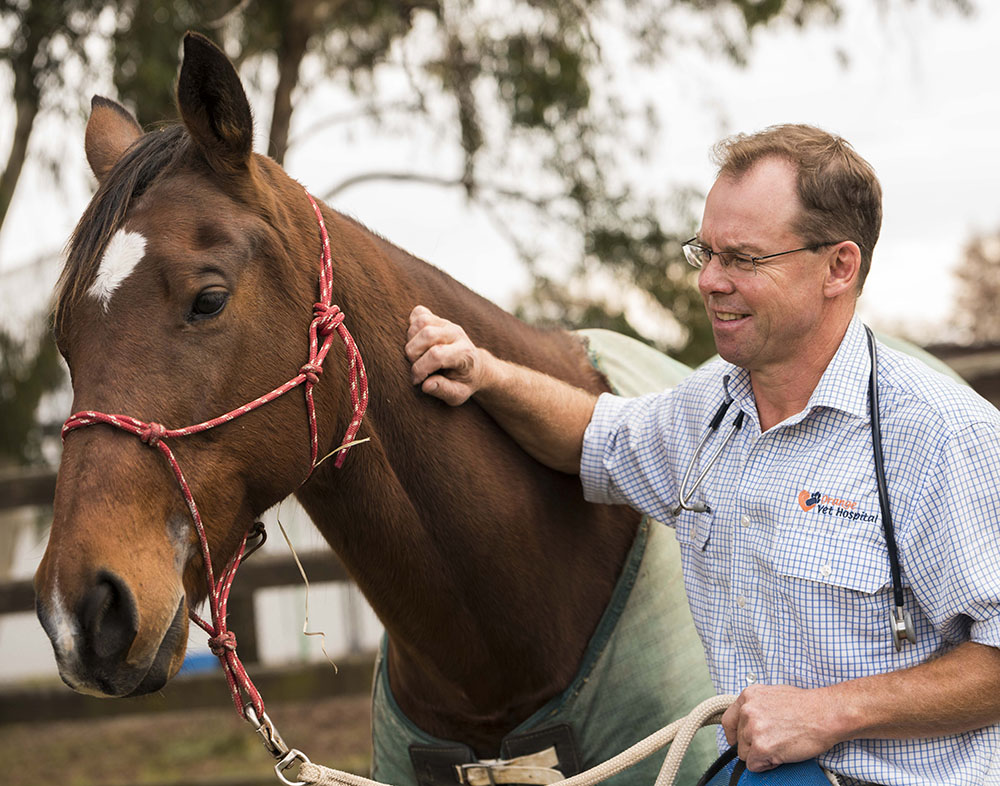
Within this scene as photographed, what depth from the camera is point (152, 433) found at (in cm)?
162

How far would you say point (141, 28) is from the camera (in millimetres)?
5250

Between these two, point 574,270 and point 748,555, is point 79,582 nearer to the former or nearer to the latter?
point 748,555

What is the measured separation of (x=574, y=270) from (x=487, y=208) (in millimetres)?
727

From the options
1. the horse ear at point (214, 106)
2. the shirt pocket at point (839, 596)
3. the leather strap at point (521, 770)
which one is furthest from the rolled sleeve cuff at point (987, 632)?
the horse ear at point (214, 106)

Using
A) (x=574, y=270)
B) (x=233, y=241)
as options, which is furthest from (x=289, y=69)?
(x=233, y=241)

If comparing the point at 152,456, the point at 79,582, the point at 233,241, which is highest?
the point at 233,241

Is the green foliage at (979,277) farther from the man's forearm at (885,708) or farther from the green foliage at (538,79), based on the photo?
the man's forearm at (885,708)

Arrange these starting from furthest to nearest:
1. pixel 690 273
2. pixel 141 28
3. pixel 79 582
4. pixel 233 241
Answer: pixel 690 273
pixel 141 28
pixel 233 241
pixel 79 582

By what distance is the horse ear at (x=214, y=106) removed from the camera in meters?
1.74

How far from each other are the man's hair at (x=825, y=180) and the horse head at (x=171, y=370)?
847 millimetres

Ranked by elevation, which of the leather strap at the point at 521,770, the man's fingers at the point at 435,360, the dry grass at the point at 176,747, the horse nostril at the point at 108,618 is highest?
the man's fingers at the point at 435,360

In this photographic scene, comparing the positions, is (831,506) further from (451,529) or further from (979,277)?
(979,277)

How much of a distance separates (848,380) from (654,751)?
78 centimetres

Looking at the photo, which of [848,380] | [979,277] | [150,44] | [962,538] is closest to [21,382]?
[150,44]
